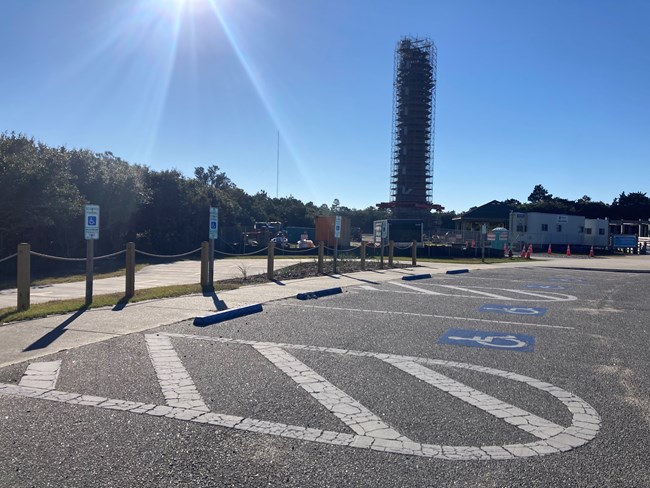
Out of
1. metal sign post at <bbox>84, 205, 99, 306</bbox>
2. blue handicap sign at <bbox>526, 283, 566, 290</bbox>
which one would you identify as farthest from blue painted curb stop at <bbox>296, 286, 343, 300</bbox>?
blue handicap sign at <bbox>526, 283, 566, 290</bbox>

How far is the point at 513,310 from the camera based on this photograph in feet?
41.6

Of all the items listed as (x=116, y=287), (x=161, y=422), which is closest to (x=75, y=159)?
(x=116, y=287)

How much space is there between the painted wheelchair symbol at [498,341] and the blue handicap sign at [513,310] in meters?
2.96

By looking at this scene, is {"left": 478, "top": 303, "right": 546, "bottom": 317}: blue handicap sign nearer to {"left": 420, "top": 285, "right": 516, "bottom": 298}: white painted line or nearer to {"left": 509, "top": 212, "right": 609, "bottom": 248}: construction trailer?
{"left": 420, "top": 285, "right": 516, "bottom": 298}: white painted line

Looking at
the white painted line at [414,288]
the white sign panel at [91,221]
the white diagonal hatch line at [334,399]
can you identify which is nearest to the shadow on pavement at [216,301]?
the white sign panel at [91,221]

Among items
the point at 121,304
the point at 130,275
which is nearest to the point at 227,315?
the point at 121,304

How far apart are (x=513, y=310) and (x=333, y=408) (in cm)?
806

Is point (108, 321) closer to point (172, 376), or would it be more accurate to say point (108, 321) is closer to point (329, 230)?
point (172, 376)

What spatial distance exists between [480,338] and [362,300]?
15.9 ft

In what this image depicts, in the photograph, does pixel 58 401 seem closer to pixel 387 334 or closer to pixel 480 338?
pixel 387 334

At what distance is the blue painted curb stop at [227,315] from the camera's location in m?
9.91

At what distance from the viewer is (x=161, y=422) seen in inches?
203

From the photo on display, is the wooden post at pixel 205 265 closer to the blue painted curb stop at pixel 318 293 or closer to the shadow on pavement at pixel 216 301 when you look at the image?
the shadow on pavement at pixel 216 301

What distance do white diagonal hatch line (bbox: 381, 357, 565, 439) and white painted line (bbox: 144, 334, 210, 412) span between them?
2498 mm
